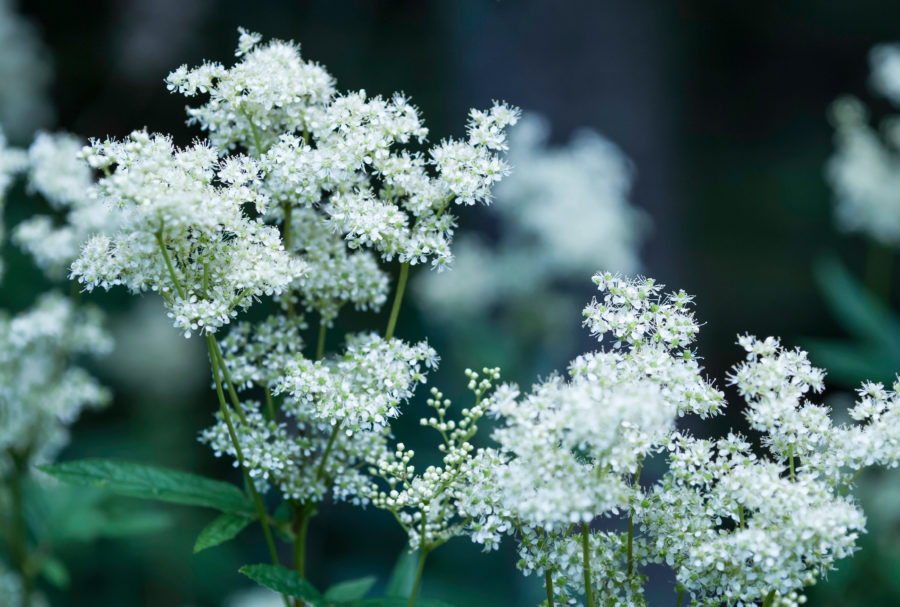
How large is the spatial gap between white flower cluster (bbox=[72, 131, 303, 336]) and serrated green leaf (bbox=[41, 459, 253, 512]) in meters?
0.44

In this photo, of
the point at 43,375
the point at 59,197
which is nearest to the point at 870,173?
the point at 59,197

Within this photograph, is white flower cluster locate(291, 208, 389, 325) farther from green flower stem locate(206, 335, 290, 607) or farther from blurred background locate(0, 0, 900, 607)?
blurred background locate(0, 0, 900, 607)

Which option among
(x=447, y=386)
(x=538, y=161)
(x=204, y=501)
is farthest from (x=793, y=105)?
(x=204, y=501)

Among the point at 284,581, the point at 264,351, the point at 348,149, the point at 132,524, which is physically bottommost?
the point at 284,581

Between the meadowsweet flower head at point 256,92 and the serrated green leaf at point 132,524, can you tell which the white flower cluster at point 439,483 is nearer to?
the meadowsweet flower head at point 256,92

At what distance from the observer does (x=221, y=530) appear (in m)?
1.64

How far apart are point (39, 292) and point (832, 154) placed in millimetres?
7697

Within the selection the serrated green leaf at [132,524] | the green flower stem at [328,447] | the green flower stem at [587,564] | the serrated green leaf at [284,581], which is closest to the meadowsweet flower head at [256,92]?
the green flower stem at [328,447]

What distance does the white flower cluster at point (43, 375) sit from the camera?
261cm

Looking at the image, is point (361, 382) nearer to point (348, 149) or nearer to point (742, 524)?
point (348, 149)

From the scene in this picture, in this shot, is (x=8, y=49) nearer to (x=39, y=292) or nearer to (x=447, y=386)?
(x=39, y=292)

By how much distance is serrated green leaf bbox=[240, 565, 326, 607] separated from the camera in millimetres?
1447

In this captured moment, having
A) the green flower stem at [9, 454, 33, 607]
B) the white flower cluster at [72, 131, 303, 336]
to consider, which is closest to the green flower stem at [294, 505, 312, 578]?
the white flower cluster at [72, 131, 303, 336]

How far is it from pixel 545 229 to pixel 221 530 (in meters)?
3.29
